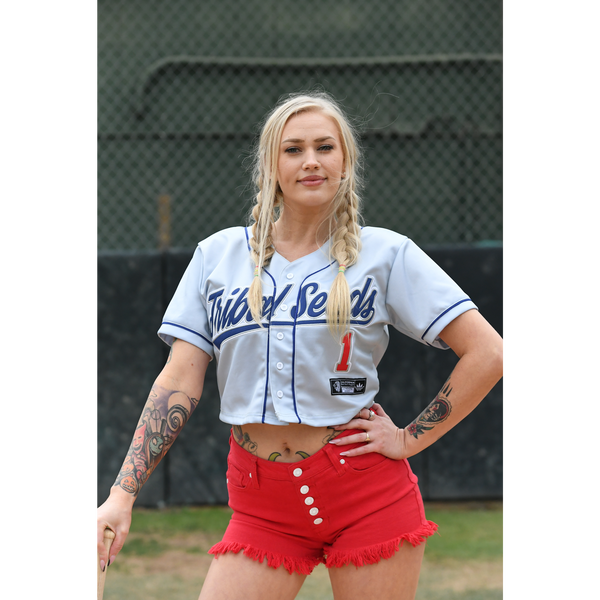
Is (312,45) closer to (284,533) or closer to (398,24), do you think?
(398,24)

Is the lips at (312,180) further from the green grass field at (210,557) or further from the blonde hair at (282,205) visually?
the green grass field at (210,557)

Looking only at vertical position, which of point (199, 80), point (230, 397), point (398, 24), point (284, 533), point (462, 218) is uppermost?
point (398, 24)

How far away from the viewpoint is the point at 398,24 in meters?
6.27

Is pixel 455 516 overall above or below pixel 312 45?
below

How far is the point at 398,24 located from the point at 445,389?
492 cm

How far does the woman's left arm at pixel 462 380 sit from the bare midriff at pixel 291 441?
50 mm

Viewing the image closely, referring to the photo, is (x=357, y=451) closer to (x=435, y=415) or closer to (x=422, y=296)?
(x=435, y=415)

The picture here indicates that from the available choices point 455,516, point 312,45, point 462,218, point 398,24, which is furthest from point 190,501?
point 398,24

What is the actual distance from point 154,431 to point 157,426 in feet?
0.06

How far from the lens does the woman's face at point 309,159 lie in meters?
2.19

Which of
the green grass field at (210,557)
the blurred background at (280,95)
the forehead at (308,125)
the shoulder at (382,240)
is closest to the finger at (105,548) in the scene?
the shoulder at (382,240)

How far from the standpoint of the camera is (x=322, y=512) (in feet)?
6.78

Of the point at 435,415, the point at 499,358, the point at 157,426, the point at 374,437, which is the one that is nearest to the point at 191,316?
the point at 157,426

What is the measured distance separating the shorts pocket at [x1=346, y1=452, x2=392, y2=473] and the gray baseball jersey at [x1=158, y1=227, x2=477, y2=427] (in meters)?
0.13
